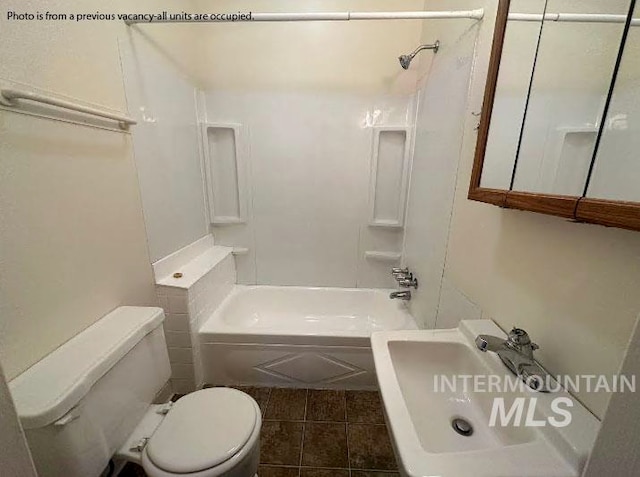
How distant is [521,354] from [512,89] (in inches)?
31.3

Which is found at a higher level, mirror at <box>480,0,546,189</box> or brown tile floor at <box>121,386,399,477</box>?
mirror at <box>480,0,546,189</box>

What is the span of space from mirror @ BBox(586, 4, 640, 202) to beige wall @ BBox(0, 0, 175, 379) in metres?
1.50

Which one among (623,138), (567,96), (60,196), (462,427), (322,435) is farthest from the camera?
(322,435)

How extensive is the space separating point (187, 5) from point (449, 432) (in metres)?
2.61

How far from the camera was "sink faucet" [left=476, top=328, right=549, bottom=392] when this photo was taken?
0.69 m

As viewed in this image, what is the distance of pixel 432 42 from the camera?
165cm

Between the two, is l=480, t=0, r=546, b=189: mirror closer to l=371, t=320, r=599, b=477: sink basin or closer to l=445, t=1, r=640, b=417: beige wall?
l=445, t=1, r=640, b=417: beige wall

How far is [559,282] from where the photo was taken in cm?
70

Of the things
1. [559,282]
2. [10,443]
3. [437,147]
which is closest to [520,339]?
[559,282]

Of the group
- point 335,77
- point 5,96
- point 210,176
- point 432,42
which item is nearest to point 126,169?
point 5,96

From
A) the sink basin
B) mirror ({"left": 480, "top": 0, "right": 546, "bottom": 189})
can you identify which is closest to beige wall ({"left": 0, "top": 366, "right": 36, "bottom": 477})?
the sink basin

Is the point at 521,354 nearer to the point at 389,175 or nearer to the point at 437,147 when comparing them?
the point at 437,147

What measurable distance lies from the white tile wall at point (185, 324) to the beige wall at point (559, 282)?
144cm

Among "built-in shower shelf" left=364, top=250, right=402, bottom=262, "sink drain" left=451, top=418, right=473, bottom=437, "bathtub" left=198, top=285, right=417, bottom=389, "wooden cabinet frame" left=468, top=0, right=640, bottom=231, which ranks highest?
"wooden cabinet frame" left=468, top=0, right=640, bottom=231
